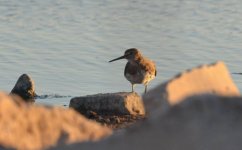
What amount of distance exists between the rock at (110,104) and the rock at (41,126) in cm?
682

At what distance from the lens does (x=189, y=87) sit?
4508 mm

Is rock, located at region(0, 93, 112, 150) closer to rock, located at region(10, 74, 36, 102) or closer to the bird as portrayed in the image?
rock, located at region(10, 74, 36, 102)

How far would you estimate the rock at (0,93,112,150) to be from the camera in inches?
164

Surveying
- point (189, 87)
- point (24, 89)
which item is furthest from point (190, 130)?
point (24, 89)

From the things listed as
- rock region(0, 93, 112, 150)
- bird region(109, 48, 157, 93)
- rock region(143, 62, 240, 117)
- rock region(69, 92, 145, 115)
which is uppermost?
rock region(143, 62, 240, 117)

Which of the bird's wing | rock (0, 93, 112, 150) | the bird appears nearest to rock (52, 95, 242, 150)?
rock (0, 93, 112, 150)

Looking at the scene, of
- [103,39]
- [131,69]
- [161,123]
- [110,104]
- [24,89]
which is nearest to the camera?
[161,123]

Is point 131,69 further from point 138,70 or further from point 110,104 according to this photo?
point 110,104

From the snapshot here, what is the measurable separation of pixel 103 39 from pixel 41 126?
14343 millimetres

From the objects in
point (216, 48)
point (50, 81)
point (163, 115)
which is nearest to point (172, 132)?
point (163, 115)

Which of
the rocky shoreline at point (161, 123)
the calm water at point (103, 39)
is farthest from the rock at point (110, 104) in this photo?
the rocky shoreline at point (161, 123)

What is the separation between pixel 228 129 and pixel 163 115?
0.34 m

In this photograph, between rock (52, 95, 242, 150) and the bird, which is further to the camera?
the bird

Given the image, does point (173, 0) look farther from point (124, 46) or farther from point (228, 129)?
point (228, 129)
